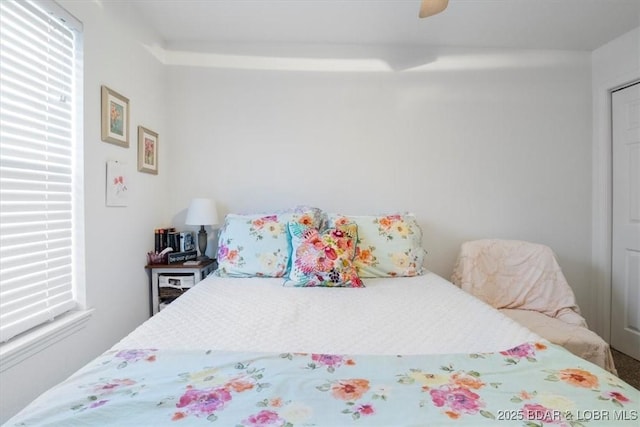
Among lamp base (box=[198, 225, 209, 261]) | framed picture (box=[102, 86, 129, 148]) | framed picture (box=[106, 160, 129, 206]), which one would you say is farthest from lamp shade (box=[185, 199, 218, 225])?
framed picture (box=[102, 86, 129, 148])

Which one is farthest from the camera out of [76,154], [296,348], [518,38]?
[518,38]

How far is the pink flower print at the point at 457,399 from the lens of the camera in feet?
2.37

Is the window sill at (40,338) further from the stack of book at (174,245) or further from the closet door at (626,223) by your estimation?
the closet door at (626,223)

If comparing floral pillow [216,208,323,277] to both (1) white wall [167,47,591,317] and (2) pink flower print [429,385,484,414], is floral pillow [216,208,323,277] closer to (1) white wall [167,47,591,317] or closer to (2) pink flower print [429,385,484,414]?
(1) white wall [167,47,591,317]

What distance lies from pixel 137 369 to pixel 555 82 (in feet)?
11.2

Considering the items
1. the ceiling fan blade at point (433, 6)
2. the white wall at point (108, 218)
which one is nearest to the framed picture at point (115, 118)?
the white wall at point (108, 218)

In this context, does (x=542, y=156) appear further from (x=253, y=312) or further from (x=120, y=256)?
(x=120, y=256)

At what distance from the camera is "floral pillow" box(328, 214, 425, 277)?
204cm

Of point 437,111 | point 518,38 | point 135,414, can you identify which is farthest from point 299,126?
point 135,414

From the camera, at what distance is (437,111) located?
260 centimetres

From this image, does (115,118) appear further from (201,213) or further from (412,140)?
(412,140)

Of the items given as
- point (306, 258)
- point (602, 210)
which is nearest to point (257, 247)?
point (306, 258)

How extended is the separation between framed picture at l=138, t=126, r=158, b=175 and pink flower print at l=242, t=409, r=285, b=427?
2006 mm

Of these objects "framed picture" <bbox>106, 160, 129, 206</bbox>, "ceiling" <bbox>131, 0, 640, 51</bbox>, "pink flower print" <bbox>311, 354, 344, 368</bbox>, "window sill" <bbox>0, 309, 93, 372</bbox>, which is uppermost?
"ceiling" <bbox>131, 0, 640, 51</bbox>
